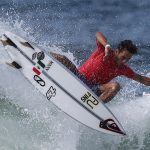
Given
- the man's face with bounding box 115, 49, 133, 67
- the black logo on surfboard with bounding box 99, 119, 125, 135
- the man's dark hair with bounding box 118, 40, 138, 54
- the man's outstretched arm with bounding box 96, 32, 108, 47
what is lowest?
the black logo on surfboard with bounding box 99, 119, 125, 135

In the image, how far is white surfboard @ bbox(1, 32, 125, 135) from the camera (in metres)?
10.1

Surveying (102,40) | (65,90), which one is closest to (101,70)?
(102,40)

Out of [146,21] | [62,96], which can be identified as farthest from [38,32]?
[62,96]

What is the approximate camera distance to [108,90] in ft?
33.5

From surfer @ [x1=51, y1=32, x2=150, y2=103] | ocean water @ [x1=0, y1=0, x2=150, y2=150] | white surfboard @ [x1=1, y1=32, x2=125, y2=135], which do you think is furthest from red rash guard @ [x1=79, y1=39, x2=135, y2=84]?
→ ocean water @ [x1=0, y1=0, x2=150, y2=150]

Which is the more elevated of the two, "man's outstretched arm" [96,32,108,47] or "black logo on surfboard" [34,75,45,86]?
"man's outstretched arm" [96,32,108,47]

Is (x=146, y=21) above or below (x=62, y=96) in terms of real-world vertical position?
below

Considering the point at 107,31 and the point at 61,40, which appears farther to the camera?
the point at 107,31

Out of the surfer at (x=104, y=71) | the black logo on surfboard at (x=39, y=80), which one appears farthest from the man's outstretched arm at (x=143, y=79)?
the black logo on surfboard at (x=39, y=80)

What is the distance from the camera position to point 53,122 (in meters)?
11.1

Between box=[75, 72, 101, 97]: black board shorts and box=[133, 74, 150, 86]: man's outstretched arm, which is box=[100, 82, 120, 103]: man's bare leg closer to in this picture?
box=[75, 72, 101, 97]: black board shorts

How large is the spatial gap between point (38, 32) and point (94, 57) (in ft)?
26.7

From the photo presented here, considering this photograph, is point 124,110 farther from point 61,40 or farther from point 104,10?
point 104,10

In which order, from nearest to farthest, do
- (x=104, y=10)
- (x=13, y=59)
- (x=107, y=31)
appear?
(x=13, y=59) → (x=107, y=31) → (x=104, y=10)
